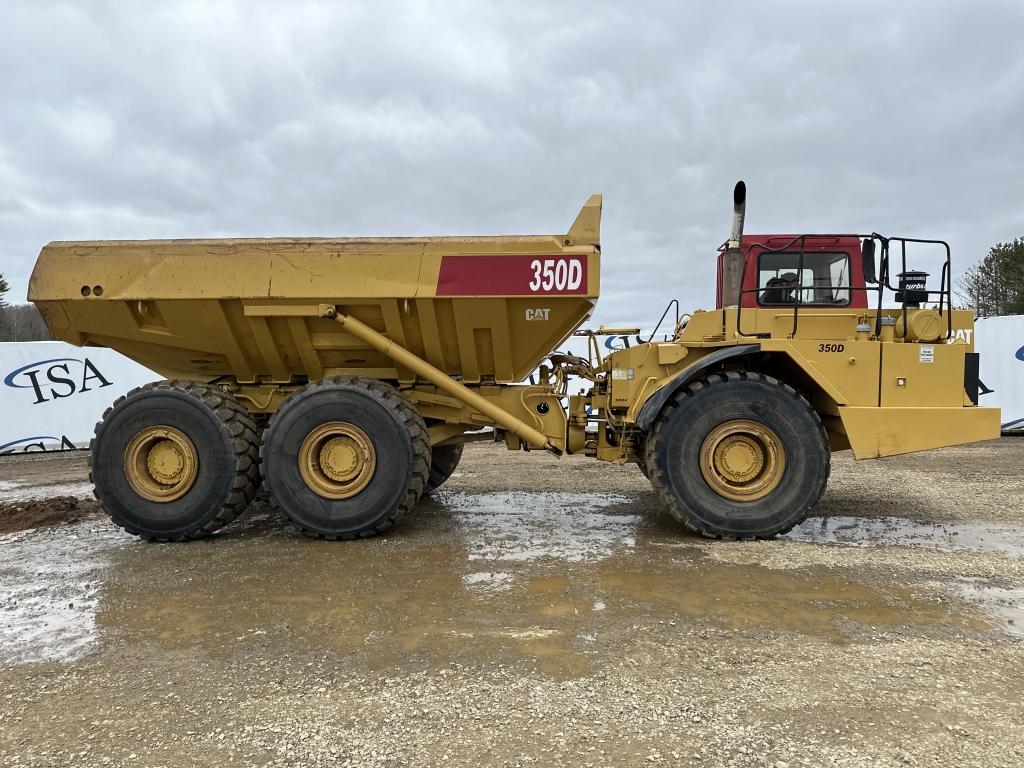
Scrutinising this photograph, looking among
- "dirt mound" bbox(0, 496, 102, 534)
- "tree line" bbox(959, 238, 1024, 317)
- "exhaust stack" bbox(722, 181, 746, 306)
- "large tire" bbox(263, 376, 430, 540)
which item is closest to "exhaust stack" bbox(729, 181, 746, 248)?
"exhaust stack" bbox(722, 181, 746, 306)

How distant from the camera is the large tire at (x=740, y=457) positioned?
486 centimetres

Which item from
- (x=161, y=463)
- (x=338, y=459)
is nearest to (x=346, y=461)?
(x=338, y=459)

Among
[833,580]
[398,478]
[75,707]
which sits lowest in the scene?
[75,707]

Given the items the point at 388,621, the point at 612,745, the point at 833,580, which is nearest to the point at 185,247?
the point at 388,621

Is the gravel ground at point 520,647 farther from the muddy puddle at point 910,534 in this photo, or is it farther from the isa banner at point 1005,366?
the isa banner at point 1005,366

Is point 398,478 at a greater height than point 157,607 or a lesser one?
greater

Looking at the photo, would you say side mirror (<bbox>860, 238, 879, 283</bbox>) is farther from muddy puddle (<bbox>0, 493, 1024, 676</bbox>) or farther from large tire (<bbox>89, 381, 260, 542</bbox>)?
large tire (<bbox>89, 381, 260, 542</bbox>)

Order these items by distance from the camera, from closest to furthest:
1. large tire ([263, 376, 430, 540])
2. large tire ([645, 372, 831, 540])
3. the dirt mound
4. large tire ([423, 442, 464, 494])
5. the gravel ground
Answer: the gravel ground
large tire ([645, 372, 831, 540])
large tire ([263, 376, 430, 540])
the dirt mound
large tire ([423, 442, 464, 494])

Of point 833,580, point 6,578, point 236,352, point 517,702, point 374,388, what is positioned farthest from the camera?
point 236,352

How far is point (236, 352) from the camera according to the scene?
5.55 metres

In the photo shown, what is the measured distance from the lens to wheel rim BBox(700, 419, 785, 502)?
16.2 feet

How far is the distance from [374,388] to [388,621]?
7.29ft

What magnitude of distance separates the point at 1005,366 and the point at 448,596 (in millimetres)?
13933

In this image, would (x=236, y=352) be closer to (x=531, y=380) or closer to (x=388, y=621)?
(x=531, y=380)
